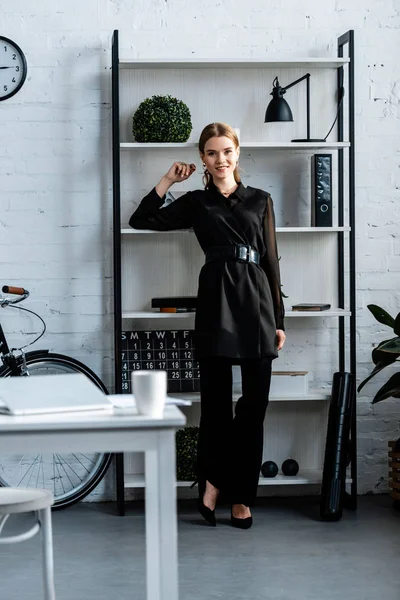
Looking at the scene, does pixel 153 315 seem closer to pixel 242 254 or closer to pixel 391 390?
pixel 242 254

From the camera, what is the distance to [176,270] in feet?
14.4

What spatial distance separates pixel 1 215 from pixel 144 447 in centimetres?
284

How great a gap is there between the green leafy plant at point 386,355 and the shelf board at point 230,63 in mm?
1163

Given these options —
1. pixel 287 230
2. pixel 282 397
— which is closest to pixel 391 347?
pixel 282 397

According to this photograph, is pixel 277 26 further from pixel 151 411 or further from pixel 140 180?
pixel 151 411

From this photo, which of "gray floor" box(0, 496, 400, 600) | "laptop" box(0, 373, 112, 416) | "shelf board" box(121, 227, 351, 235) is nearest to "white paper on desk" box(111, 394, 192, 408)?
"laptop" box(0, 373, 112, 416)

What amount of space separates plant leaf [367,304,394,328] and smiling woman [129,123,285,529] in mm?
453

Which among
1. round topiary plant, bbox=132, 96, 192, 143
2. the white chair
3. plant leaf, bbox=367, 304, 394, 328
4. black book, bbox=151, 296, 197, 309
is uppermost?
round topiary plant, bbox=132, 96, 192, 143

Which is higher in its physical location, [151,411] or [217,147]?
[217,147]

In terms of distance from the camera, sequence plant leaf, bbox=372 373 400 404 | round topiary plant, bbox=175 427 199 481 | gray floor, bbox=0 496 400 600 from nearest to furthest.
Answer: gray floor, bbox=0 496 400 600, plant leaf, bbox=372 373 400 404, round topiary plant, bbox=175 427 199 481

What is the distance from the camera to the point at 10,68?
4301 mm

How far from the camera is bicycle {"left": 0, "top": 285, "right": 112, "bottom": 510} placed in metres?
4.20

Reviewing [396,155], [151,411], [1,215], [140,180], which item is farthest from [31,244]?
[151,411]

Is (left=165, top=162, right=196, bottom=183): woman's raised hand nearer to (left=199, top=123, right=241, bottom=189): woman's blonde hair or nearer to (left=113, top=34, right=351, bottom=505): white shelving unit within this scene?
(left=199, top=123, right=241, bottom=189): woman's blonde hair
